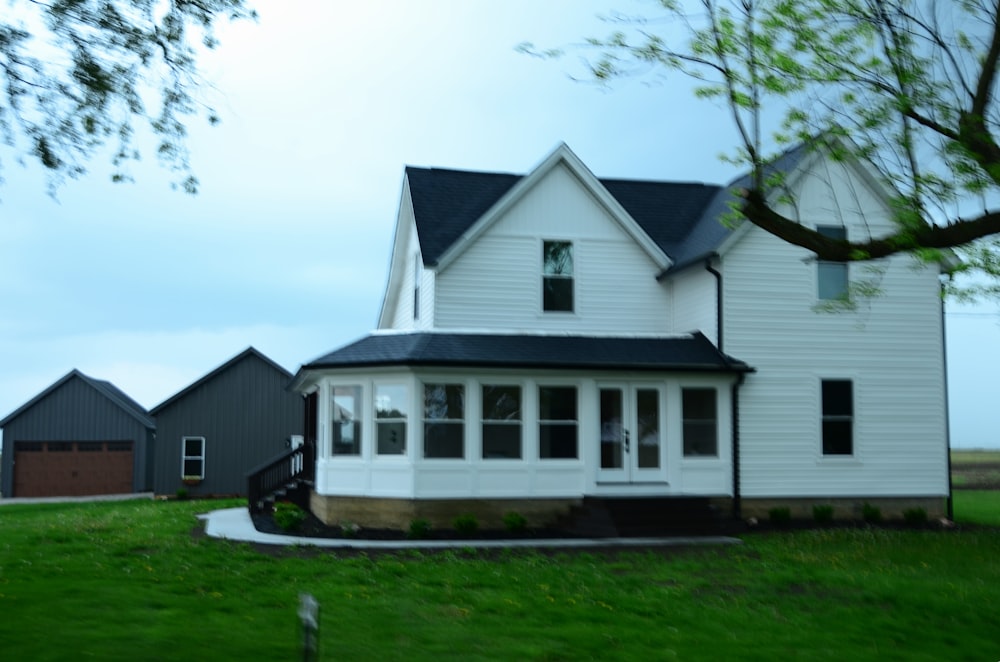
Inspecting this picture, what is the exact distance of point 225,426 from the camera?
3788 centimetres

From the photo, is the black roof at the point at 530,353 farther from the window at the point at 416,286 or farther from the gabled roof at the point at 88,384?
the gabled roof at the point at 88,384

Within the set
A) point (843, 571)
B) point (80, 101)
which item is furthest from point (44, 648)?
point (843, 571)

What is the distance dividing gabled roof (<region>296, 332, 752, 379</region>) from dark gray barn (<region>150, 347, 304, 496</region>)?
18232mm

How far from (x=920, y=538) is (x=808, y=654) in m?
9.49

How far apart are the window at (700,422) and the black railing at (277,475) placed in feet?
29.1

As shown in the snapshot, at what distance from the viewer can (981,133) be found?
11594mm

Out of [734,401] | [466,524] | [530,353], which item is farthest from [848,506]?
[466,524]

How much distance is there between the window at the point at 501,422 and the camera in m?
19.2

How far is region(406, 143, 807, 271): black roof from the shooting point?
841 inches

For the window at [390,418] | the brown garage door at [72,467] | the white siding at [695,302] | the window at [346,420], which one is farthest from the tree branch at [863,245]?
the brown garage door at [72,467]

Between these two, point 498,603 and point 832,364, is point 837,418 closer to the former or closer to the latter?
point 832,364

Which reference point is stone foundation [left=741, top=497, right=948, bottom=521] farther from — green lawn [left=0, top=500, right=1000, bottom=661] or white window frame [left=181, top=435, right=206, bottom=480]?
white window frame [left=181, top=435, right=206, bottom=480]

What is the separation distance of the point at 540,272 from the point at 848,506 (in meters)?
7.88

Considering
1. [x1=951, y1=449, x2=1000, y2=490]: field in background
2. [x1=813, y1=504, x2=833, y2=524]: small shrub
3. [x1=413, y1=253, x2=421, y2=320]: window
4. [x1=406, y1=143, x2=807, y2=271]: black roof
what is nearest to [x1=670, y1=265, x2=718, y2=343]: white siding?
[x1=406, y1=143, x2=807, y2=271]: black roof
